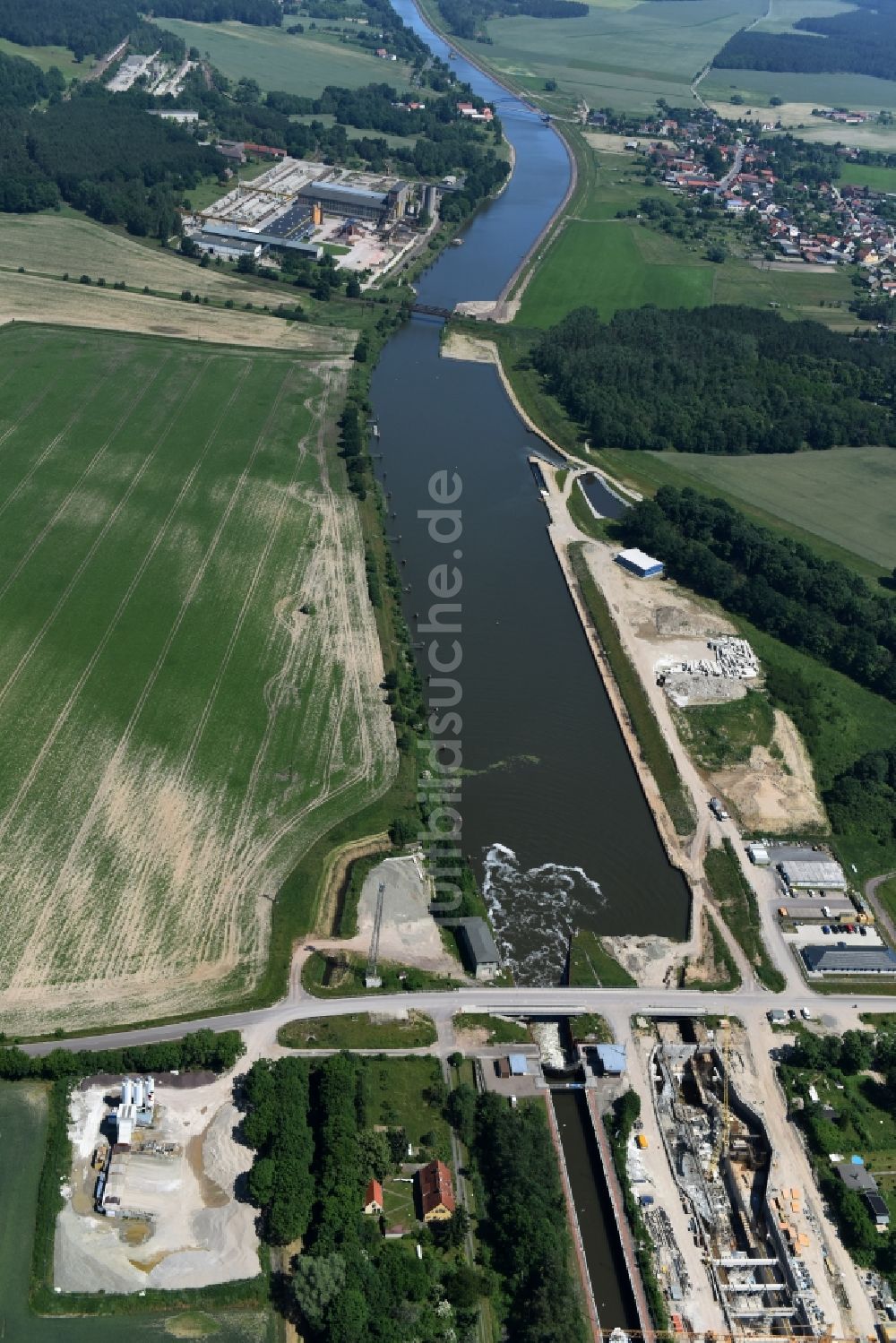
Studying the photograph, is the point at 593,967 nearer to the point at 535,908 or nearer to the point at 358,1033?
the point at 535,908

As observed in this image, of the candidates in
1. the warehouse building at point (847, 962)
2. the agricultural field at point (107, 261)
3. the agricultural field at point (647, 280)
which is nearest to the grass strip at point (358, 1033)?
the warehouse building at point (847, 962)

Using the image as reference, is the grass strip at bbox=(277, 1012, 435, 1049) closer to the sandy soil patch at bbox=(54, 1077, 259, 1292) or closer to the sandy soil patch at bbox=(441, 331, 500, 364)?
the sandy soil patch at bbox=(54, 1077, 259, 1292)

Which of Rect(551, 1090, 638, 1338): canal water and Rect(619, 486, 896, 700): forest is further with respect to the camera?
Rect(619, 486, 896, 700): forest

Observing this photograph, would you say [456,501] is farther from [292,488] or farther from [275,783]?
[275,783]

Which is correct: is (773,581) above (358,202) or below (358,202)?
below

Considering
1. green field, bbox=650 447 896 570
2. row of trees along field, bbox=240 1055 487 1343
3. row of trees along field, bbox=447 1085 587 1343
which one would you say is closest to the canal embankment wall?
row of trees along field, bbox=447 1085 587 1343

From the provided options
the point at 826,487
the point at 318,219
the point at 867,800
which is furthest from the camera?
the point at 318,219

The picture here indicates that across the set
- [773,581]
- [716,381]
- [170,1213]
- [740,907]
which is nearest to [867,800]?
[740,907]
